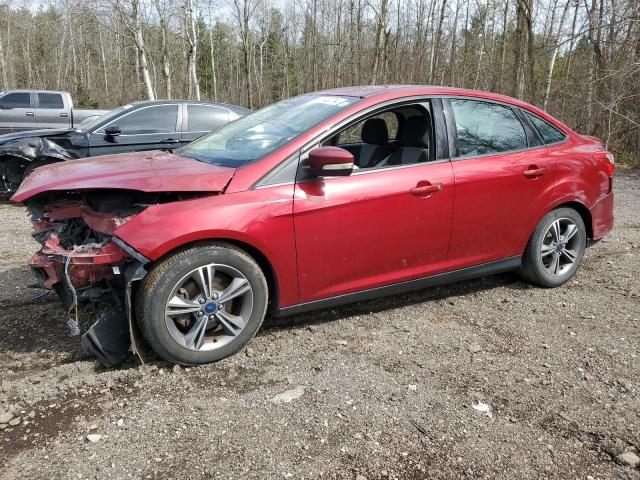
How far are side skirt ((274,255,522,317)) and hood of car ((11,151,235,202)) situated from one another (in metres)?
0.96

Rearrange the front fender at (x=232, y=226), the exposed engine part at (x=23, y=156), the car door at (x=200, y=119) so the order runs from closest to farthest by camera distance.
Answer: the front fender at (x=232, y=226) → the exposed engine part at (x=23, y=156) → the car door at (x=200, y=119)

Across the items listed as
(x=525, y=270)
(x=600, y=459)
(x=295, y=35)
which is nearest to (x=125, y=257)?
(x=600, y=459)

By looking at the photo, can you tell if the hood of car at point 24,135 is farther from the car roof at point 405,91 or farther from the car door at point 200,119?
the car roof at point 405,91

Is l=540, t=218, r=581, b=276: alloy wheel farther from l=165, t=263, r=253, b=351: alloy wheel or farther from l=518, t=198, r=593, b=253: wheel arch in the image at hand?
l=165, t=263, r=253, b=351: alloy wheel

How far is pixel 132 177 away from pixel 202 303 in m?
0.86

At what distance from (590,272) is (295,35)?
43.5 metres

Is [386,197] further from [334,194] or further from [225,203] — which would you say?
[225,203]

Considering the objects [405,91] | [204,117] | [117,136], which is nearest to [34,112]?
[117,136]

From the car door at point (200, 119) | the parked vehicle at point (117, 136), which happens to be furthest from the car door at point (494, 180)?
the parked vehicle at point (117, 136)

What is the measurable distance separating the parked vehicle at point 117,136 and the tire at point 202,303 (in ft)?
17.8

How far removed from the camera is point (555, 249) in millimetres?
4445

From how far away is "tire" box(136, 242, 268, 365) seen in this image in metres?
2.91

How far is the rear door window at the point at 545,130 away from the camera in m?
4.30

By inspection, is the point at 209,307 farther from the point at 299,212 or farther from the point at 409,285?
the point at 409,285
